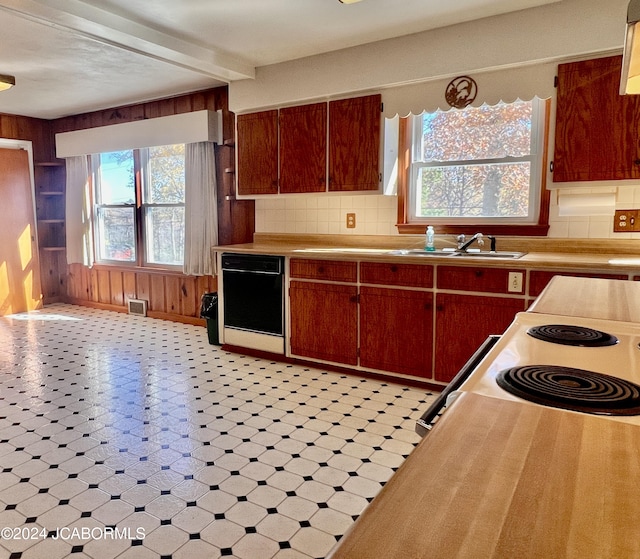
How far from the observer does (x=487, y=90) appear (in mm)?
3299

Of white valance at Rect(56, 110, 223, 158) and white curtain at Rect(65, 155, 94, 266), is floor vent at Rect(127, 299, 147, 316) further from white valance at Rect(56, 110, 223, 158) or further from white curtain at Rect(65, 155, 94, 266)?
white valance at Rect(56, 110, 223, 158)

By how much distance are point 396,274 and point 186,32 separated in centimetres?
228

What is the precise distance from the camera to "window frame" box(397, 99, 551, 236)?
349 centimetres

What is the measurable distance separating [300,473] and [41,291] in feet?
18.2

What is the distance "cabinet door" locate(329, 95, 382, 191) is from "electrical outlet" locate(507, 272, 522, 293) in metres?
1.26

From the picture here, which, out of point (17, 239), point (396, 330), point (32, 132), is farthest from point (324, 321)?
point (32, 132)

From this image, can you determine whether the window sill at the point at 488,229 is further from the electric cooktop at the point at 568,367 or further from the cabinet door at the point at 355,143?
the electric cooktop at the point at 568,367

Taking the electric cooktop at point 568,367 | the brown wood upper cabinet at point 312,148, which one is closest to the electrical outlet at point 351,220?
the brown wood upper cabinet at point 312,148

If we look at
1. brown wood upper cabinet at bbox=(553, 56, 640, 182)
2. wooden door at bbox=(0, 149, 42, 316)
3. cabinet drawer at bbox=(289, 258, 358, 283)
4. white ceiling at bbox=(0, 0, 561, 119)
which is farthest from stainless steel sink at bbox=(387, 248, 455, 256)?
wooden door at bbox=(0, 149, 42, 316)

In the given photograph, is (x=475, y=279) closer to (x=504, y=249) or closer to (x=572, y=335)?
(x=504, y=249)

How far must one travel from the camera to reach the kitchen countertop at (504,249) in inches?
114

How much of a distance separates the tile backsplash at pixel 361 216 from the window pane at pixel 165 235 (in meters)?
1.20

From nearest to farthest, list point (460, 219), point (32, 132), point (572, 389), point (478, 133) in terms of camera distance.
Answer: point (572, 389) → point (478, 133) → point (460, 219) → point (32, 132)

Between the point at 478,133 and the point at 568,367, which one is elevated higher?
the point at 478,133
